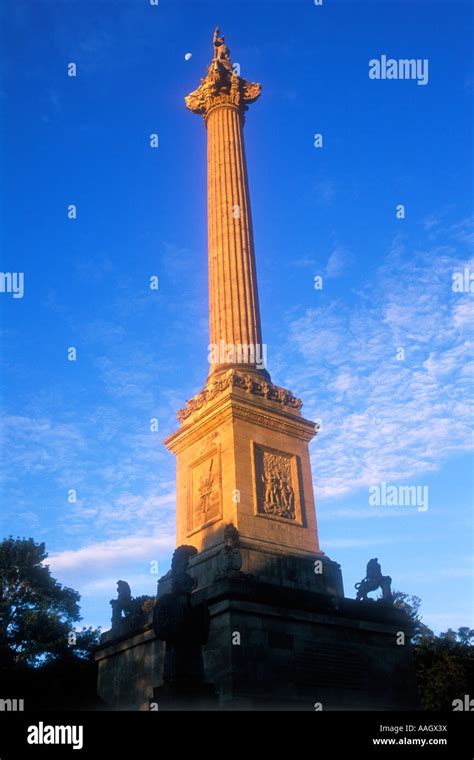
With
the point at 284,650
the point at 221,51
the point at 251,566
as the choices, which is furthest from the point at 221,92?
the point at 284,650

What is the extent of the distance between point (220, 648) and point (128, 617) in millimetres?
5599

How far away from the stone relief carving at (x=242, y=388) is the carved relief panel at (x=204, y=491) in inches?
73.4

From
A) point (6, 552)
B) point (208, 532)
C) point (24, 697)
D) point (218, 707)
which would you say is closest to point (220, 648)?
point (218, 707)

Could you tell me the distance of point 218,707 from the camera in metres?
13.4

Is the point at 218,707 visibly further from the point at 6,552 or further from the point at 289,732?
the point at 6,552

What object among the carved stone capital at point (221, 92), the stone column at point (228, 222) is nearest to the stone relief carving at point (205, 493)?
the stone column at point (228, 222)

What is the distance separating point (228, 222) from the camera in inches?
994

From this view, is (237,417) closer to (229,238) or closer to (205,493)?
(205,493)

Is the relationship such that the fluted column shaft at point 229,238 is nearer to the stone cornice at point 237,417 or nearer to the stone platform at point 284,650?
the stone cornice at point 237,417

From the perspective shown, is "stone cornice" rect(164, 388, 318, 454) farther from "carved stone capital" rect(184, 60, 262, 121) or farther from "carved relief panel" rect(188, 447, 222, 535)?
"carved stone capital" rect(184, 60, 262, 121)

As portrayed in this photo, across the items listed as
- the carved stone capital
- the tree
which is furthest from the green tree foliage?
the carved stone capital

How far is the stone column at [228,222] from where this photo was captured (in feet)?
76.3

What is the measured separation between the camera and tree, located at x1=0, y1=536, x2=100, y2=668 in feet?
134

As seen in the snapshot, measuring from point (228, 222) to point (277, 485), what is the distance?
10390 millimetres
